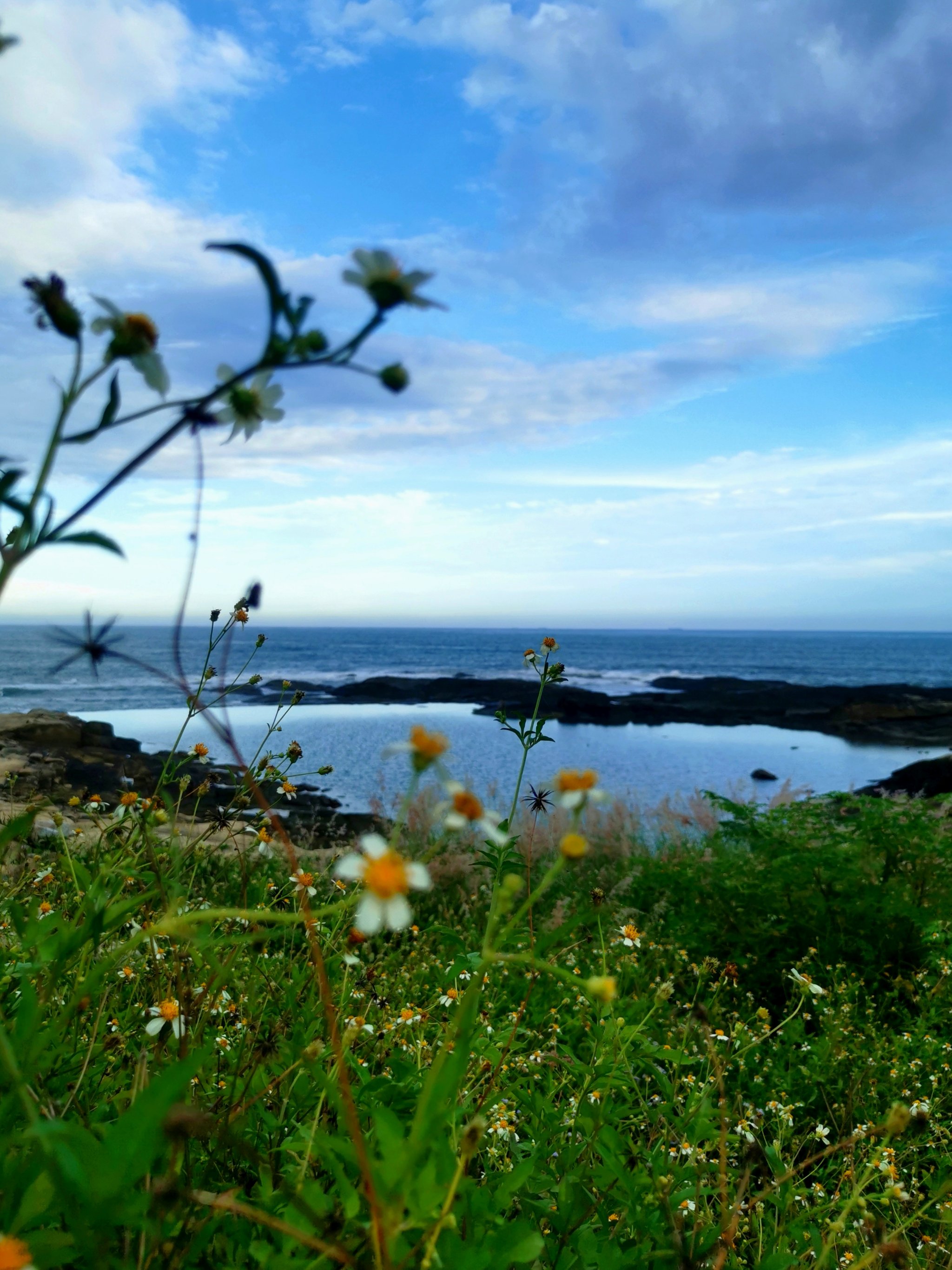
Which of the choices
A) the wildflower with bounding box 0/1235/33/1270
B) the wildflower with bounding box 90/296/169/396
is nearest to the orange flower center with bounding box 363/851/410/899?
the wildflower with bounding box 0/1235/33/1270

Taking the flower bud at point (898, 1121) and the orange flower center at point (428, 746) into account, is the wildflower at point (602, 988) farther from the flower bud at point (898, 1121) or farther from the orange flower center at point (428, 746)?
the flower bud at point (898, 1121)

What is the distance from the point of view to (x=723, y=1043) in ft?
9.20

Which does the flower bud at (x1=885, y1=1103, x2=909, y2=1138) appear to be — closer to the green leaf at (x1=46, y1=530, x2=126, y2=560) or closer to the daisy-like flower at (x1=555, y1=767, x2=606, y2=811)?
the daisy-like flower at (x1=555, y1=767, x2=606, y2=811)

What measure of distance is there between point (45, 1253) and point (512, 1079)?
1697 mm

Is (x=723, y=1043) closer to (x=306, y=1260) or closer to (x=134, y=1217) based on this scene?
(x=306, y=1260)

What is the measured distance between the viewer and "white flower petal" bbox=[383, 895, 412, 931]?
700 mm

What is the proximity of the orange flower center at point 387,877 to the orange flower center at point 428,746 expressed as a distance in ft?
0.30

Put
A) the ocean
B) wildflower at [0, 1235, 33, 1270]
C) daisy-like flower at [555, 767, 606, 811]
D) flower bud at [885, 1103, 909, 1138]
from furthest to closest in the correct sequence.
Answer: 1. the ocean
2. flower bud at [885, 1103, 909, 1138]
3. daisy-like flower at [555, 767, 606, 811]
4. wildflower at [0, 1235, 33, 1270]

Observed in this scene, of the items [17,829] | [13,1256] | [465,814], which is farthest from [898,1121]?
[17,829]

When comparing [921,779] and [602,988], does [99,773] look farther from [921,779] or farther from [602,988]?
[921,779]

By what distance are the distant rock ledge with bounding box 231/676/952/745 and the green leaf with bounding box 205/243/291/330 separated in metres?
23.0

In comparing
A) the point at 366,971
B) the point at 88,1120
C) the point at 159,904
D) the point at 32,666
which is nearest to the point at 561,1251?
the point at 88,1120

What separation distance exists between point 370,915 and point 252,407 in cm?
51

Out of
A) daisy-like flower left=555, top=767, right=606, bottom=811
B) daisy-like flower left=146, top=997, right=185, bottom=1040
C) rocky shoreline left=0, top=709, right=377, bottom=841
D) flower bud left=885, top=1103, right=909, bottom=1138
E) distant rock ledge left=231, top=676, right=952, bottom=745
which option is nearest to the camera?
daisy-like flower left=555, top=767, right=606, bottom=811
